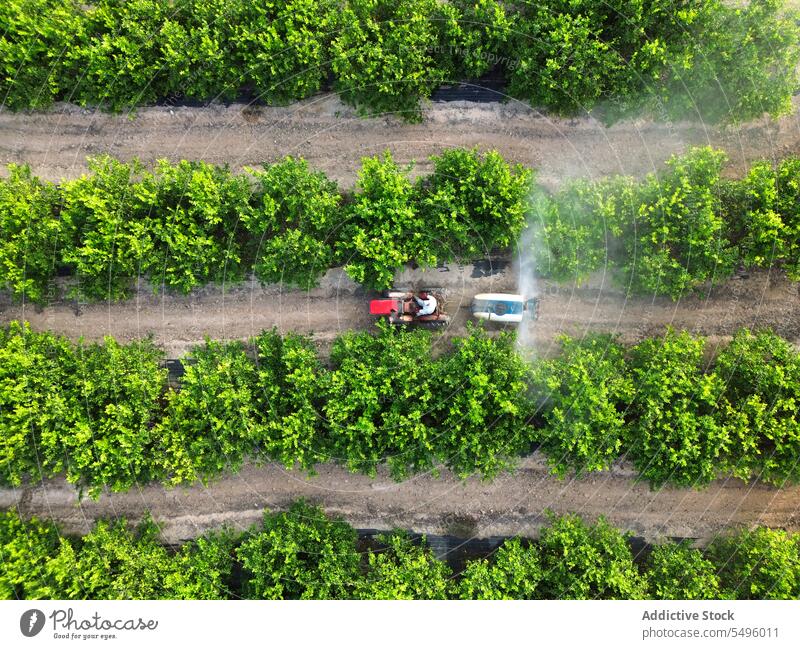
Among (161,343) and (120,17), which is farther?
(161,343)

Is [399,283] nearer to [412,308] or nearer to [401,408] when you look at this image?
[412,308]

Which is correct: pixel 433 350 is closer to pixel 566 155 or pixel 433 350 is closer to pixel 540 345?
pixel 540 345

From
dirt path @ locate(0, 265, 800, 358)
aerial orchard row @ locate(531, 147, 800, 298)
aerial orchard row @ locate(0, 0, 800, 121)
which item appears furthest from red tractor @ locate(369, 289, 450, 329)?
aerial orchard row @ locate(0, 0, 800, 121)

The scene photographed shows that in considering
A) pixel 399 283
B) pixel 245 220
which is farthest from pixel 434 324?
pixel 245 220

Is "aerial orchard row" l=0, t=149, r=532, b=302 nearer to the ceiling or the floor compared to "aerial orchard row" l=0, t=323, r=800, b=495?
nearer to the ceiling

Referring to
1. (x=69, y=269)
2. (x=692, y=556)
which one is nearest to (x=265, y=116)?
(x=69, y=269)

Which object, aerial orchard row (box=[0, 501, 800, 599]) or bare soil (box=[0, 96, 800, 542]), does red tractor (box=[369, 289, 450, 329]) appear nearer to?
bare soil (box=[0, 96, 800, 542])

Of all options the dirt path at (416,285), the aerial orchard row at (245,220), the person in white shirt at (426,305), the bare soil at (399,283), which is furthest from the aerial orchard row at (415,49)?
the person in white shirt at (426,305)
